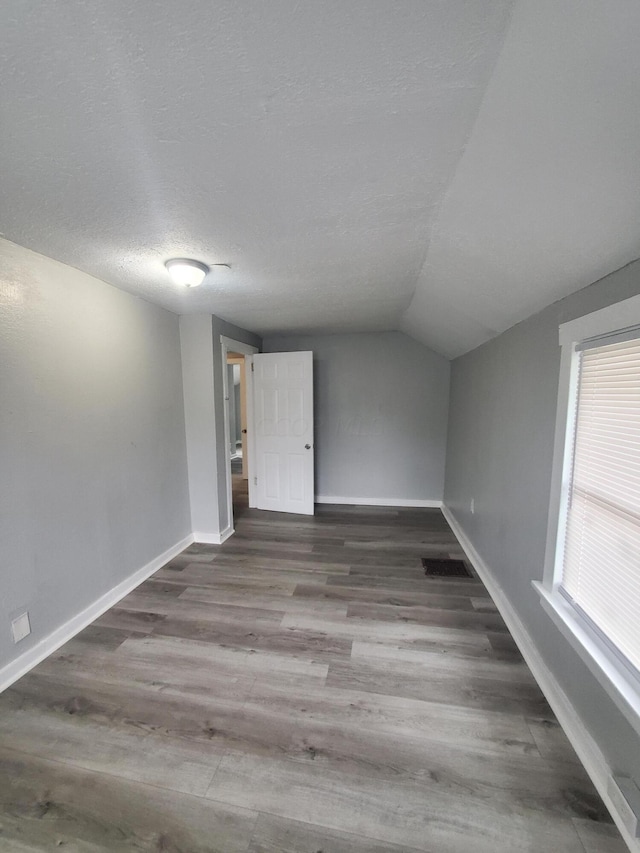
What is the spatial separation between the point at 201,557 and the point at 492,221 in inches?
125

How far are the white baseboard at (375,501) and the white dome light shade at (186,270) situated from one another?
10.8 feet

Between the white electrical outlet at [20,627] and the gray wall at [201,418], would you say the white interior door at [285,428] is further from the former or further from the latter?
the white electrical outlet at [20,627]

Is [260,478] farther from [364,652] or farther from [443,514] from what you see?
[364,652]

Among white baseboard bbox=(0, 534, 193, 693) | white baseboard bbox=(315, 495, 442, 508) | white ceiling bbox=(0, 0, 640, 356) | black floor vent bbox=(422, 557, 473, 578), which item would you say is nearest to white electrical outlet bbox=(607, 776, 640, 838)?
black floor vent bbox=(422, 557, 473, 578)

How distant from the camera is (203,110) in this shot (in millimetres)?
887

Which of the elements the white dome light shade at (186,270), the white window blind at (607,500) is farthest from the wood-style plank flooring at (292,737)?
the white dome light shade at (186,270)

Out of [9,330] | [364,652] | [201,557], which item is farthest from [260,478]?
[9,330]

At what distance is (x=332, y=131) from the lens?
0.96 m

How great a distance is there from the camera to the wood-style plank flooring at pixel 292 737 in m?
1.09

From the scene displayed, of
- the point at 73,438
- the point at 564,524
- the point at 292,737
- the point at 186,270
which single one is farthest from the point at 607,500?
the point at 73,438

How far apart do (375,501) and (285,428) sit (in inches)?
63.0

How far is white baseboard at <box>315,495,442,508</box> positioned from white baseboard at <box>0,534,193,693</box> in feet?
7.18

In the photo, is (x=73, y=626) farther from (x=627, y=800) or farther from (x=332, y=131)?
(x=332, y=131)

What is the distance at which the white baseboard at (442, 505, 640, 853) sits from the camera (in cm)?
116
